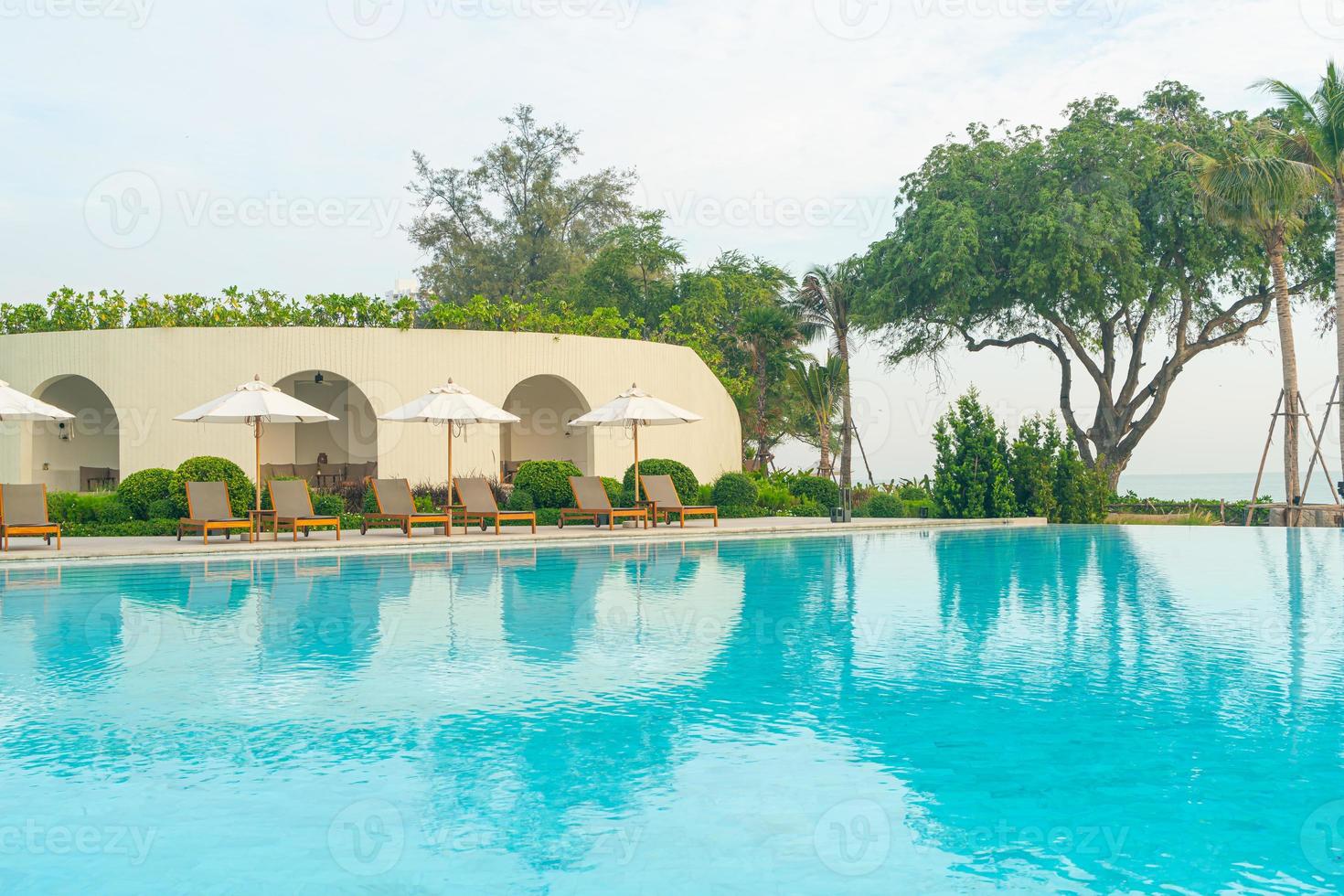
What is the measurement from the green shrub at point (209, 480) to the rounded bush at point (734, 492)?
8.92 m

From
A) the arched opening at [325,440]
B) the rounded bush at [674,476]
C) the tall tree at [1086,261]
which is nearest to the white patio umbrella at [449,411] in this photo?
the rounded bush at [674,476]

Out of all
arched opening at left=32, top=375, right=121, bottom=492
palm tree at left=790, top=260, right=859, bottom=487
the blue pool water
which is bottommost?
the blue pool water

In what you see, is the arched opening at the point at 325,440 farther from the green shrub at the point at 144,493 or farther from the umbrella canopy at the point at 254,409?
the umbrella canopy at the point at 254,409

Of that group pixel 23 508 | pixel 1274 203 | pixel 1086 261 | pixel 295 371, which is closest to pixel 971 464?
pixel 1086 261

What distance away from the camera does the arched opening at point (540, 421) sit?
26094 mm

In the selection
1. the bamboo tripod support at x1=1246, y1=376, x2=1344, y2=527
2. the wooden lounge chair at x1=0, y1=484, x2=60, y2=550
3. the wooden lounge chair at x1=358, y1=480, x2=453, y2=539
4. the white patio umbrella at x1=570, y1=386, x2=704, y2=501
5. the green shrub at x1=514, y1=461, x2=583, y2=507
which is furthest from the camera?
the bamboo tripod support at x1=1246, y1=376, x2=1344, y2=527

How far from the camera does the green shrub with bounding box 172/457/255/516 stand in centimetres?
1694

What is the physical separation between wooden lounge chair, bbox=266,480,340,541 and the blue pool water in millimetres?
5284

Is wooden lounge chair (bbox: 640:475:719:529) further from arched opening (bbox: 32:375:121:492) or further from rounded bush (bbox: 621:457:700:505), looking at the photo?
arched opening (bbox: 32:375:121:492)

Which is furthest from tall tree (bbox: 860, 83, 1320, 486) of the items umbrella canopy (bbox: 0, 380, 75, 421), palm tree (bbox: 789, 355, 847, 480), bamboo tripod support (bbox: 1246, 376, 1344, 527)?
umbrella canopy (bbox: 0, 380, 75, 421)

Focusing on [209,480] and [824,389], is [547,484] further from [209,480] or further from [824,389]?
→ [824,389]

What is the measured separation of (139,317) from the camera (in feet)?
63.8

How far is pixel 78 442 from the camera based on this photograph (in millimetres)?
21156

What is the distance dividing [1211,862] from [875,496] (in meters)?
18.0
